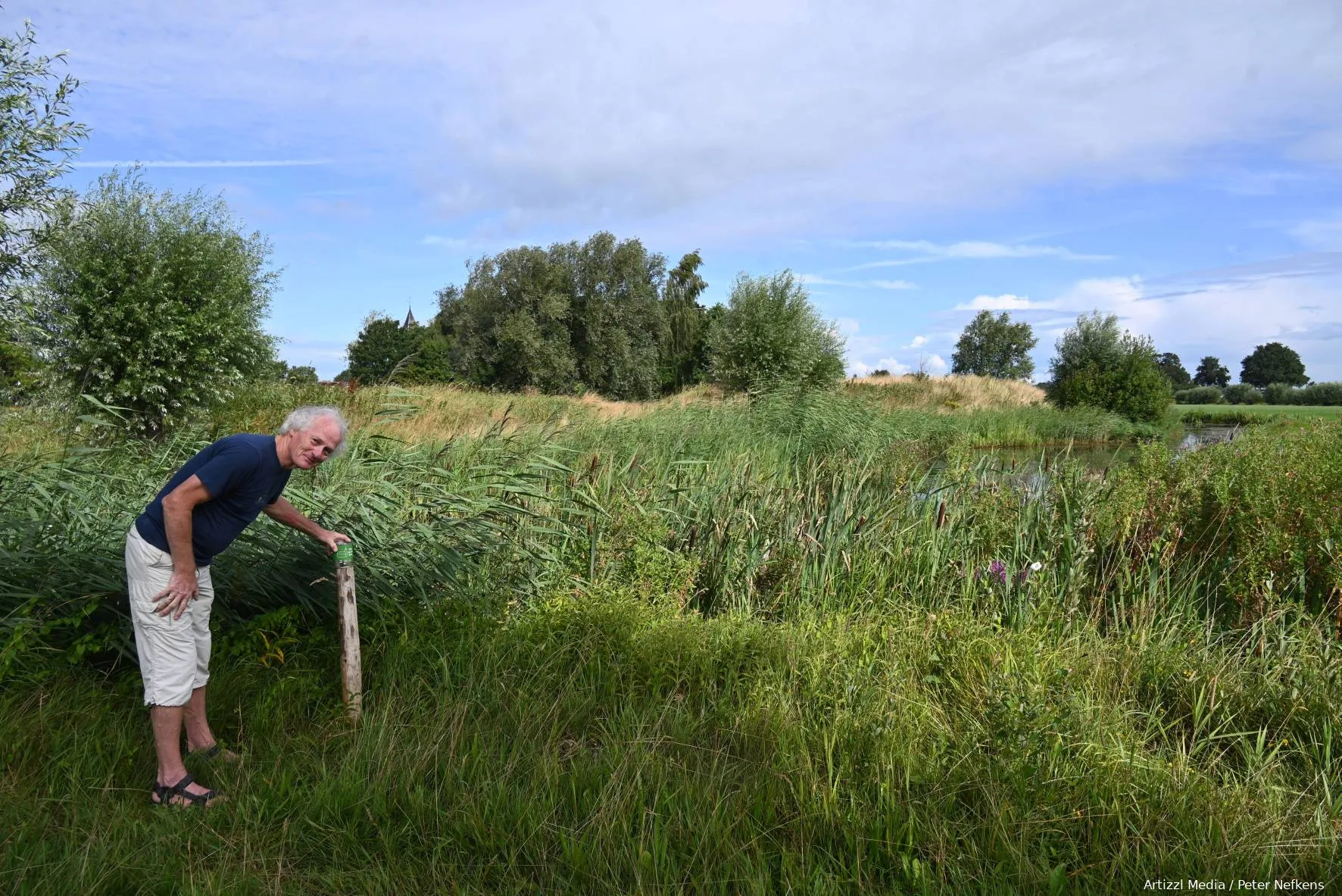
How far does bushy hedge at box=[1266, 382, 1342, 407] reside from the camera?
4341cm

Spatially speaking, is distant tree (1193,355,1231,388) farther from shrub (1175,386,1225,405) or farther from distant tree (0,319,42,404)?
distant tree (0,319,42,404)

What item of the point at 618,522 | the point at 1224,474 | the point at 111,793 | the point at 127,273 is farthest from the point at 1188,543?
the point at 127,273

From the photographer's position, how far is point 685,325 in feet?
147

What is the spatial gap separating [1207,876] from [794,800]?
1.17 m

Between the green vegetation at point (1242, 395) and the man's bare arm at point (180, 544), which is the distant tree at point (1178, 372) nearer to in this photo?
the green vegetation at point (1242, 395)

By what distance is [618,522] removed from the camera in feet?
16.3

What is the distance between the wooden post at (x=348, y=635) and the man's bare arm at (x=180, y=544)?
0.51 meters

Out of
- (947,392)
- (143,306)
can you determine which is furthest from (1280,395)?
(143,306)

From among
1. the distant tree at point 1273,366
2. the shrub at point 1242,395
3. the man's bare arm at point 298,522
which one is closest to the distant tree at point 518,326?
the man's bare arm at point 298,522

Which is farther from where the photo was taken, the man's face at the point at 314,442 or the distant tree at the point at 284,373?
the distant tree at the point at 284,373

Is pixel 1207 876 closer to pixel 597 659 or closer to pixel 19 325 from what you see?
pixel 597 659

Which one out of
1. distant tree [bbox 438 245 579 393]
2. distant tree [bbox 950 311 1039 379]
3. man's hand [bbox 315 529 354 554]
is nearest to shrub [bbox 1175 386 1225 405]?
distant tree [bbox 950 311 1039 379]

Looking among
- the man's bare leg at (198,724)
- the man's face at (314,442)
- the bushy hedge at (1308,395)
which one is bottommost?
the man's bare leg at (198,724)

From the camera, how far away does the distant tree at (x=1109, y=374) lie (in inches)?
1121
